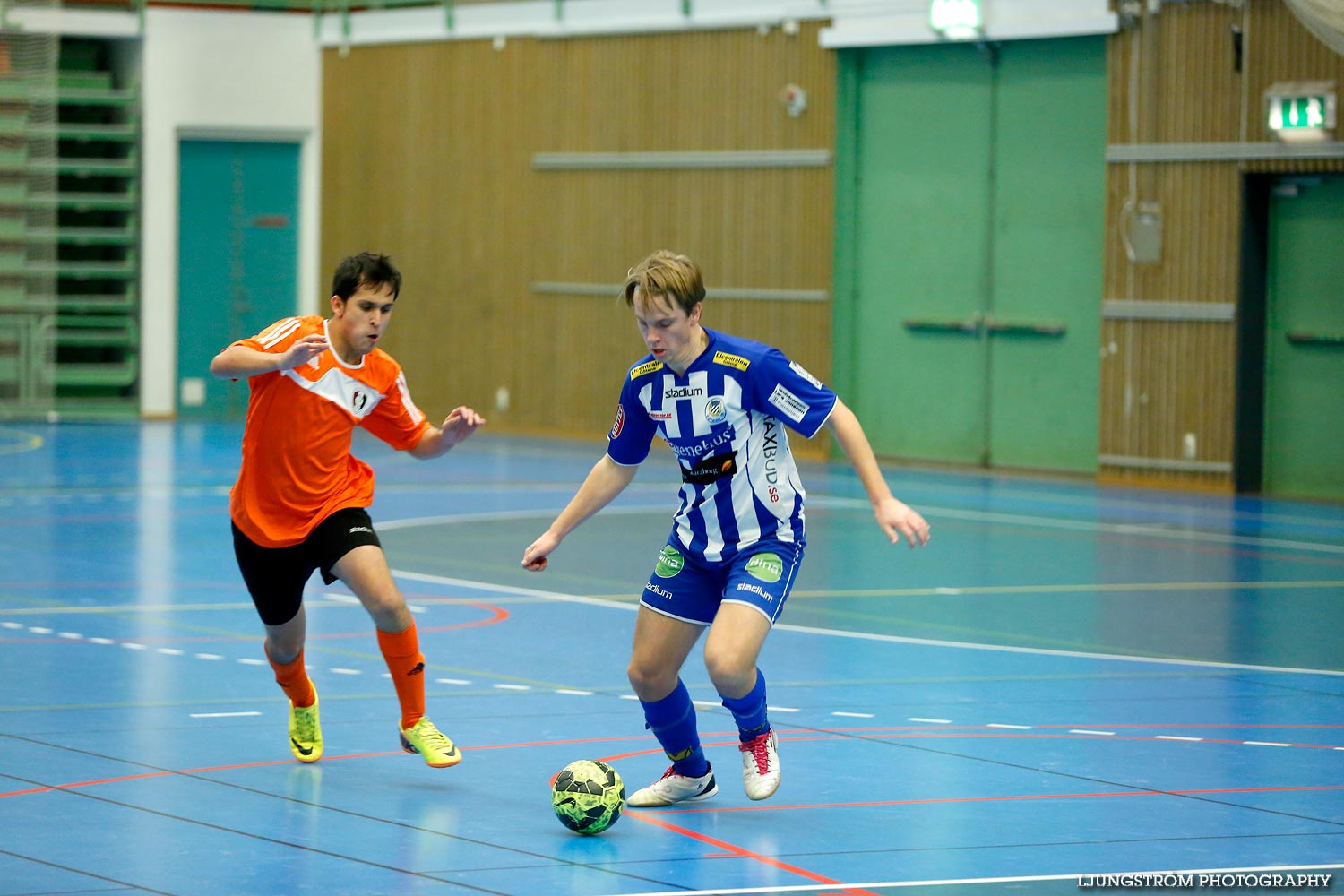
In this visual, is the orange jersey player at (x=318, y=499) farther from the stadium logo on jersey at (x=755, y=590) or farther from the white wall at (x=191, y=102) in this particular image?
the white wall at (x=191, y=102)

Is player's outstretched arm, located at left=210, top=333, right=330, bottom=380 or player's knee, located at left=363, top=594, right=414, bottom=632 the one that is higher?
player's outstretched arm, located at left=210, top=333, right=330, bottom=380

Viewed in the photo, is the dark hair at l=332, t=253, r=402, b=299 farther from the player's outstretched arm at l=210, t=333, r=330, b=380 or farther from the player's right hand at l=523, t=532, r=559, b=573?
the player's right hand at l=523, t=532, r=559, b=573

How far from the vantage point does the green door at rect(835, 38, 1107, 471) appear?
741 inches

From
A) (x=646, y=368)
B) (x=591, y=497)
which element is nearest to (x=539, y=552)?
(x=591, y=497)

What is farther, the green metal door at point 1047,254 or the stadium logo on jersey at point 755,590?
the green metal door at point 1047,254

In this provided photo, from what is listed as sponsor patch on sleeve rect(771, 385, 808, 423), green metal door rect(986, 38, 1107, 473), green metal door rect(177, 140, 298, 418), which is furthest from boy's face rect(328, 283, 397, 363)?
green metal door rect(177, 140, 298, 418)

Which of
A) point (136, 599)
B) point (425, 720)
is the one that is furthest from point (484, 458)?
point (425, 720)

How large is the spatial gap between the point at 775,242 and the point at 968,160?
2.56 meters

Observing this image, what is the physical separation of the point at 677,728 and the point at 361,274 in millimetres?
1921

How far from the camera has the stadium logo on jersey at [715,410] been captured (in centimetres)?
591

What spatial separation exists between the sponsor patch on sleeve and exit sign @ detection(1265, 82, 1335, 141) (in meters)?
12.0

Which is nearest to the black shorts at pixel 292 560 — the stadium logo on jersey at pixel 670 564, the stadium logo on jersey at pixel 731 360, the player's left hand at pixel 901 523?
the stadium logo on jersey at pixel 670 564

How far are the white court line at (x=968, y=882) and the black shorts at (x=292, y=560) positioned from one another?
206cm

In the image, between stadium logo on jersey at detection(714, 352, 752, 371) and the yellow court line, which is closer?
stadium logo on jersey at detection(714, 352, 752, 371)
